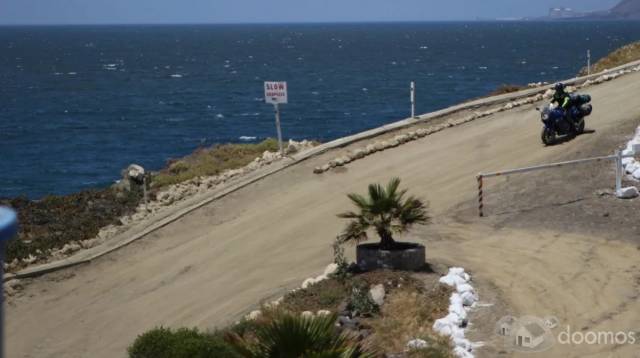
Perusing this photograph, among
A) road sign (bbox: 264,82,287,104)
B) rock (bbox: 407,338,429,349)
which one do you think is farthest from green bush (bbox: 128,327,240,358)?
road sign (bbox: 264,82,287,104)

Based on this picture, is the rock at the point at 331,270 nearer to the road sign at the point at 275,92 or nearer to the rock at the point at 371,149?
the rock at the point at 371,149

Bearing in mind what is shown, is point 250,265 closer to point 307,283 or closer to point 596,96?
point 307,283

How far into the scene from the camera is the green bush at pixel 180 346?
29.8 feet

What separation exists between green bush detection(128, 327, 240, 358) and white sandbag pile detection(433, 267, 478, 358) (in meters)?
2.79

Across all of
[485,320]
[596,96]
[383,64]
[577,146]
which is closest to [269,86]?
[577,146]

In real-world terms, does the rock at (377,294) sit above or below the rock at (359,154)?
above

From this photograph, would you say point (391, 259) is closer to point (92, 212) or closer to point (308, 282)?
point (308, 282)

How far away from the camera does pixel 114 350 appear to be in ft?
45.8

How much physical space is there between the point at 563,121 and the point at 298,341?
16.1m

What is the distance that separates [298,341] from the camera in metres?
7.82

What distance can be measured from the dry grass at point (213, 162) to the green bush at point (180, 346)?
54.8 feet

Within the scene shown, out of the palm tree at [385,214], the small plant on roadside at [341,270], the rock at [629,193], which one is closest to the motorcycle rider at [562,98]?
the rock at [629,193]

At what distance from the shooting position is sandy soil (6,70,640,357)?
42.9ft

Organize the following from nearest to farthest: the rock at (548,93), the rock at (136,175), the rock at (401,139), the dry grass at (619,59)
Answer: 1. the rock at (401,139)
2. the rock at (136,175)
3. the rock at (548,93)
4. the dry grass at (619,59)
